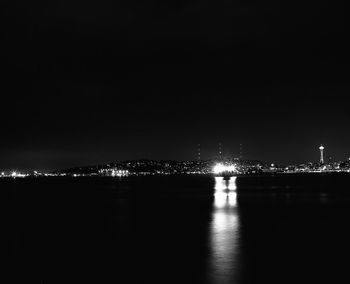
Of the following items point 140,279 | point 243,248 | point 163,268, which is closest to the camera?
point 140,279

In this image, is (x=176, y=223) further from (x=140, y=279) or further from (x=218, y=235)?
(x=140, y=279)

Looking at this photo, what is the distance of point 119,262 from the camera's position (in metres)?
19.0

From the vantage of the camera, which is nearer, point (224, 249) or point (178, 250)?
point (178, 250)

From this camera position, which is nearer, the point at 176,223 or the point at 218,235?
the point at 218,235

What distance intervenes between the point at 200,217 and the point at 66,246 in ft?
51.3

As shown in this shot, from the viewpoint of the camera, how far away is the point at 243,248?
74.4ft

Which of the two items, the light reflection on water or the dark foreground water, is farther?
the light reflection on water

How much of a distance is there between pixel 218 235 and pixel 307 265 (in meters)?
9.37

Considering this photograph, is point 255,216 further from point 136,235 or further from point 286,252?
point 286,252

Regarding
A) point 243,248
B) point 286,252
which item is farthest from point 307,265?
point 243,248

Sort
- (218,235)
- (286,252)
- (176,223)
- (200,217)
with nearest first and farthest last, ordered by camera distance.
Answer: (286,252) → (218,235) → (176,223) → (200,217)

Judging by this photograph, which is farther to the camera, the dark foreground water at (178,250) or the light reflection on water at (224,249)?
the light reflection on water at (224,249)

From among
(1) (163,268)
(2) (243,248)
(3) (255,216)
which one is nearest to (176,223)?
(3) (255,216)

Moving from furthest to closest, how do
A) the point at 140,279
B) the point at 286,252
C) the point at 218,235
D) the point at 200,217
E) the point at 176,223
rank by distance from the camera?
1. the point at 200,217
2. the point at 176,223
3. the point at 218,235
4. the point at 286,252
5. the point at 140,279
